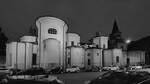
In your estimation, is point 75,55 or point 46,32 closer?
point 46,32

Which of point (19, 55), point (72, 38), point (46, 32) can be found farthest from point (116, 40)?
point (19, 55)

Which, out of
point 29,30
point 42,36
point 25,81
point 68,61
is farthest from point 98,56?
point 25,81

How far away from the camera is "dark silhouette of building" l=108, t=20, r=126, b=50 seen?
5662 centimetres

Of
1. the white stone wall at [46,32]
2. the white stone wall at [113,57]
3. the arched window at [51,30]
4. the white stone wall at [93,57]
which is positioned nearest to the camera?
the white stone wall at [46,32]

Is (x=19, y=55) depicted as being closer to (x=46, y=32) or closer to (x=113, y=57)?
(x=46, y=32)

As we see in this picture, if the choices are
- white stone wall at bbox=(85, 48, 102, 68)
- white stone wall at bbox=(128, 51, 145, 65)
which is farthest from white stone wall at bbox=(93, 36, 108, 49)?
white stone wall at bbox=(85, 48, 102, 68)

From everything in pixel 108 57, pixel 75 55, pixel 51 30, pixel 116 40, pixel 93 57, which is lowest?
pixel 108 57

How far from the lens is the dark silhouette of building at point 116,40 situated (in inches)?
2229

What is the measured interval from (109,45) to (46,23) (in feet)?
101

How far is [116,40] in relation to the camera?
57.8 meters

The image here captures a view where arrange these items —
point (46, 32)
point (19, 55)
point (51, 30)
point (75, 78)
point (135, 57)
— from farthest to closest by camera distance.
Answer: point (135, 57)
point (51, 30)
point (46, 32)
point (19, 55)
point (75, 78)

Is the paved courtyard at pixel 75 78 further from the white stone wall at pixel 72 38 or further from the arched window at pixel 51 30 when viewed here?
the white stone wall at pixel 72 38

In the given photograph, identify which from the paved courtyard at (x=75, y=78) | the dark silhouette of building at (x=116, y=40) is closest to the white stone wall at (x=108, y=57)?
the dark silhouette of building at (x=116, y=40)

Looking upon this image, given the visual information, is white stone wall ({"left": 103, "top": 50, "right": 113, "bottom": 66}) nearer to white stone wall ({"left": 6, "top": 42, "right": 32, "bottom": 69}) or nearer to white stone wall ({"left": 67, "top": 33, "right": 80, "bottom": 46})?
white stone wall ({"left": 67, "top": 33, "right": 80, "bottom": 46})
